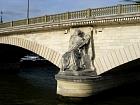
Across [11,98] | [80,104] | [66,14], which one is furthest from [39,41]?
[80,104]

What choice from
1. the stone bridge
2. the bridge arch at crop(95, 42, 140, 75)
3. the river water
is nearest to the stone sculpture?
the stone bridge

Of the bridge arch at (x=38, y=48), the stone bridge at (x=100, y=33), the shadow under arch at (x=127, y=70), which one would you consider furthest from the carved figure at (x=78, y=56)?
the bridge arch at (x=38, y=48)

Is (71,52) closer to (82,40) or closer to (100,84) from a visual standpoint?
(82,40)

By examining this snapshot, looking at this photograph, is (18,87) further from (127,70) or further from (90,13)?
(90,13)

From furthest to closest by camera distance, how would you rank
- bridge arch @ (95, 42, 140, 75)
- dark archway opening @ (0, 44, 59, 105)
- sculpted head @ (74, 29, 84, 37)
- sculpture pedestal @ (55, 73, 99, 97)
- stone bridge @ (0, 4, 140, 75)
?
1. dark archway opening @ (0, 44, 59, 105)
2. sculpted head @ (74, 29, 84, 37)
3. sculpture pedestal @ (55, 73, 99, 97)
4. stone bridge @ (0, 4, 140, 75)
5. bridge arch @ (95, 42, 140, 75)

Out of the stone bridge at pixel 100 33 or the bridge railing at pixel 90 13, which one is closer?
the stone bridge at pixel 100 33

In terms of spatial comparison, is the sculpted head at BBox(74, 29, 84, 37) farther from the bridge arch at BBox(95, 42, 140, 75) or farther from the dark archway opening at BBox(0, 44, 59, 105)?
the dark archway opening at BBox(0, 44, 59, 105)

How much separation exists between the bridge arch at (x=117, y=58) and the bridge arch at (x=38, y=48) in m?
3.67

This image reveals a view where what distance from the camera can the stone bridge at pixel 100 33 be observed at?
65.4 feet

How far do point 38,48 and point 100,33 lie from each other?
255 inches

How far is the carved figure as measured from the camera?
21.7 m

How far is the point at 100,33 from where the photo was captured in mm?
21672

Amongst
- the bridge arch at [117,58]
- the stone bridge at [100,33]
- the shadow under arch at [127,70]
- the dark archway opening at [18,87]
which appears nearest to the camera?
the bridge arch at [117,58]

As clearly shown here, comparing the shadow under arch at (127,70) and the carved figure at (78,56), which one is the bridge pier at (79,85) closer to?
the carved figure at (78,56)
